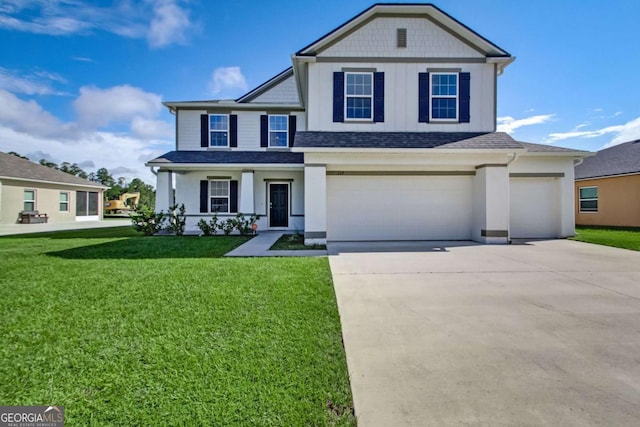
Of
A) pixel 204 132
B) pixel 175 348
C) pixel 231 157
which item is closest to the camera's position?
pixel 175 348

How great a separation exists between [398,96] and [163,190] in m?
10.4

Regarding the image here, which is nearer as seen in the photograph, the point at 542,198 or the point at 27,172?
the point at 542,198

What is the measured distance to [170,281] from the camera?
4.90m

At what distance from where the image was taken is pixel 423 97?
1017 cm

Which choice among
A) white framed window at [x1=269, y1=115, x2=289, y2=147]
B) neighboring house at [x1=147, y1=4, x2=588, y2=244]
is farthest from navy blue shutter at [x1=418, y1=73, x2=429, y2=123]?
white framed window at [x1=269, y1=115, x2=289, y2=147]

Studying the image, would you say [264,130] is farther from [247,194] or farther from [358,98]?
[358,98]

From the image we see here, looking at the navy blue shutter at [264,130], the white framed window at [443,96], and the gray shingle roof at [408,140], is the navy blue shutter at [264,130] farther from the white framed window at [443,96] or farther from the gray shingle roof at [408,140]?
the white framed window at [443,96]

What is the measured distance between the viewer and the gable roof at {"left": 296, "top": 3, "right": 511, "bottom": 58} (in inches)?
392

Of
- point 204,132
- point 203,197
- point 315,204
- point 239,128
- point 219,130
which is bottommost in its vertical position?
point 315,204

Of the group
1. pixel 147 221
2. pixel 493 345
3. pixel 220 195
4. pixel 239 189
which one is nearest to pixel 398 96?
pixel 239 189

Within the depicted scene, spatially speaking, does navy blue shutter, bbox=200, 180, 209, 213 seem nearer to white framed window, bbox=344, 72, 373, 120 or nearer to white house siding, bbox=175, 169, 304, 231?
white house siding, bbox=175, 169, 304, 231

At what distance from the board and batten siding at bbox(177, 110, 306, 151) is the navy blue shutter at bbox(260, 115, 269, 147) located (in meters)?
0.14

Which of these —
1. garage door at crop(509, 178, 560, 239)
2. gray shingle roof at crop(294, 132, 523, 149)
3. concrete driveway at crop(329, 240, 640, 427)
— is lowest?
concrete driveway at crop(329, 240, 640, 427)

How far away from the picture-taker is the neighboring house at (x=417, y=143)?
31.0 feet
